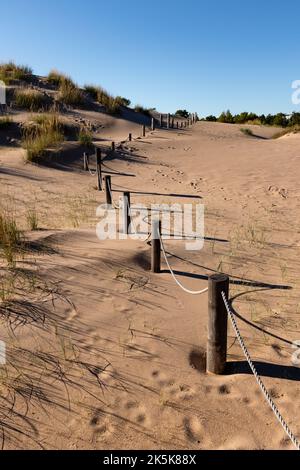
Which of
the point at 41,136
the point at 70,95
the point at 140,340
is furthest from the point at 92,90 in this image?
the point at 140,340

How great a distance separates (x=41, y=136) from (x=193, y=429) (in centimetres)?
1152

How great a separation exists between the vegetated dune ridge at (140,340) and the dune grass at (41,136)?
4.38 metres

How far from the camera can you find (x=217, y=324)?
2.93m

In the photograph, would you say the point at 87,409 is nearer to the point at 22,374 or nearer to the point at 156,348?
the point at 22,374

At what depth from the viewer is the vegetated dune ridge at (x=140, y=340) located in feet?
8.27

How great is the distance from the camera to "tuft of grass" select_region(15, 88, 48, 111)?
54.7ft

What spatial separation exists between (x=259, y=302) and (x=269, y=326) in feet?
1.62

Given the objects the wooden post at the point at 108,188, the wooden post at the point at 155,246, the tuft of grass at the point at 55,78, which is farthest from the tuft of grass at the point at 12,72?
the wooden post at the point at 155,246

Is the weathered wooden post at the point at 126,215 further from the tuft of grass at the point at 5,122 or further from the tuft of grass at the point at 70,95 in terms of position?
A: the tuft of grass at the point at 70,95

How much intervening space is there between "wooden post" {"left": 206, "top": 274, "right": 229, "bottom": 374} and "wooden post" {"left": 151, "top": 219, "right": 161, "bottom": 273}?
1.72m

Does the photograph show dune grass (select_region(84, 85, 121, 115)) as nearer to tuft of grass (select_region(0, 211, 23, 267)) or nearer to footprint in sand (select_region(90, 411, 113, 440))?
tuft of grass (select_region(0, 211, 23, 267))

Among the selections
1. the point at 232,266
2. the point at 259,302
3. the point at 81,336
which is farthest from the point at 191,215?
the point at 81,336

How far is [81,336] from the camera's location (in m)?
3.43

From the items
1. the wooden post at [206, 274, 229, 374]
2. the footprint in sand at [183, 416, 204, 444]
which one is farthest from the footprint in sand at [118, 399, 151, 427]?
the wooden post at [206, 274, 229, 374]
